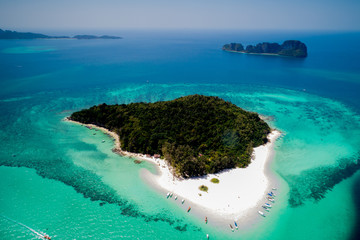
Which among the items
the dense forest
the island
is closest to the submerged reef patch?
the island

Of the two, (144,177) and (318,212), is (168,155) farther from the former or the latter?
(318,212)

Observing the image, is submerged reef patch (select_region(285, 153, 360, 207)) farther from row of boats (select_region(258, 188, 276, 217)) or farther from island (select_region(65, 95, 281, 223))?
island (select_region(65, 95, 281, 223))

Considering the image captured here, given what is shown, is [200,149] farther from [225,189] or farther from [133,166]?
[133,166]

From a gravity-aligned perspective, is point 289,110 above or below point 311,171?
above

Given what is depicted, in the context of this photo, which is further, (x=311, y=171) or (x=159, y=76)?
(x=159, y=76)

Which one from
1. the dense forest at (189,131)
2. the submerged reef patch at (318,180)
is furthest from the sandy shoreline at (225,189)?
the submerged reef patch at (318,180)

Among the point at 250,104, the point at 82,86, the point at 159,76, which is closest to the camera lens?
the point at 250,104

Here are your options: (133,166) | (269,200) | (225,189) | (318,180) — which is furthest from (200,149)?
(318,180)

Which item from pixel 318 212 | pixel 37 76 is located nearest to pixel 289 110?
pixel 318 212
